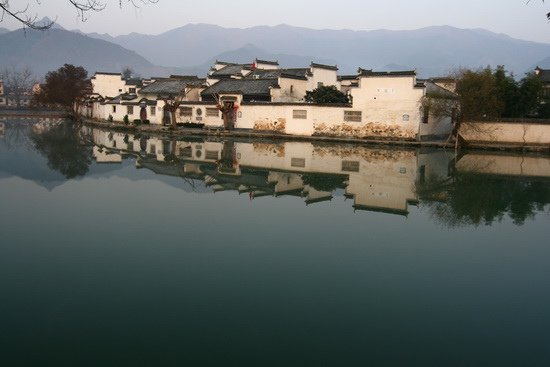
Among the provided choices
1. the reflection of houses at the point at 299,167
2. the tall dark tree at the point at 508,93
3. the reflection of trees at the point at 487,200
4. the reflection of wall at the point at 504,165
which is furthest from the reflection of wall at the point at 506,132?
the reflection of trees at the point at 487,200

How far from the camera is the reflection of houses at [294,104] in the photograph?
2772 centimetres

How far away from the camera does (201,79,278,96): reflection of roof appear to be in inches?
1335

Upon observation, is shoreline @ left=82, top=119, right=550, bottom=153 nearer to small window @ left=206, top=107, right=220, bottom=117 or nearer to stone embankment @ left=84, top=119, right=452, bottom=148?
stone embankment @ left=84, top=119, right=452, bottom=148

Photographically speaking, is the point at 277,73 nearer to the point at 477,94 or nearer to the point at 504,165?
the point at 477,94

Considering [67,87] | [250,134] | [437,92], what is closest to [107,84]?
[67,87]

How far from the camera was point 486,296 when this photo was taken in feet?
20.8

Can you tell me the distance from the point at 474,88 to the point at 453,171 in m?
9.54

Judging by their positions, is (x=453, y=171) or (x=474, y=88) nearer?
(x=453, y=171)

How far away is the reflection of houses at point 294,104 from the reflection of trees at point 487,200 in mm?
11884

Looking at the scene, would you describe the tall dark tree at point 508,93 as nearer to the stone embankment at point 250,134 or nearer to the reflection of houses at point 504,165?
the stone embankment at point 250,134

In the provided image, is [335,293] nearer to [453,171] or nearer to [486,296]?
[486,296]

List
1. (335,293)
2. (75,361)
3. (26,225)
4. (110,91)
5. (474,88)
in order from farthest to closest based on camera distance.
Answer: (110,91) < (474,88) < (26,225) < (335,293) < (75,361)

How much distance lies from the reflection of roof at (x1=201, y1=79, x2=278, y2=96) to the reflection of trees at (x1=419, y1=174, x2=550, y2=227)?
65.9 ft

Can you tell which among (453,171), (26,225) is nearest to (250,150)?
(453,171)
